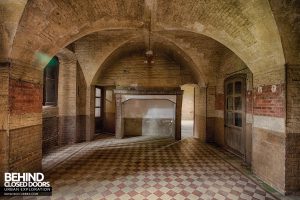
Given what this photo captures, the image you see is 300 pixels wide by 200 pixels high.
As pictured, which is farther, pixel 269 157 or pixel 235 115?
pixel 235 115

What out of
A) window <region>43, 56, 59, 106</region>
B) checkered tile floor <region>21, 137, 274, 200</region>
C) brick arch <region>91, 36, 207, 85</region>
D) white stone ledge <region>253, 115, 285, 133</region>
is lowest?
checkered tile floor <region>21, 137, 274, 200</region>

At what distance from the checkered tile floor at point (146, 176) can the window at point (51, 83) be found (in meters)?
2.20

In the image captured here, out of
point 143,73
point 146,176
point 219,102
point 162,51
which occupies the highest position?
point 162,51

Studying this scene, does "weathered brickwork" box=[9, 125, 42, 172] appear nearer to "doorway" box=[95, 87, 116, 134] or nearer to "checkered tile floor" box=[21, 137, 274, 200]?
"checkered tile floor" box=[21, 137, 274, 200]

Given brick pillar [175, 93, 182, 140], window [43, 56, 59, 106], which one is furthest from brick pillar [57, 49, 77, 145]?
brick pillar [175, 93, 182, 140]

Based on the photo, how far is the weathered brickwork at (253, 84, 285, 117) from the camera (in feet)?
11.8

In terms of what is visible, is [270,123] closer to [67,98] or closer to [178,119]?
[178,119]

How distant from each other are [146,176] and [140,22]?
154 inches

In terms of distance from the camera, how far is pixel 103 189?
3.74 meters

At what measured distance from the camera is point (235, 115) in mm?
6480

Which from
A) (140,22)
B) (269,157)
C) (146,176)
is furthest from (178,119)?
(140,22)

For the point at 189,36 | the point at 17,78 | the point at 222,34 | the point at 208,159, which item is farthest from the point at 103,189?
the point at 189,36

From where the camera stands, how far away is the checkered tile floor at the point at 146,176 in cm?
356

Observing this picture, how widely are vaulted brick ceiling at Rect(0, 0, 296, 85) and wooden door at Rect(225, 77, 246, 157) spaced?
1.88 m
